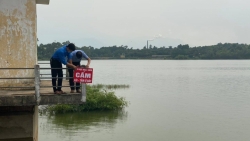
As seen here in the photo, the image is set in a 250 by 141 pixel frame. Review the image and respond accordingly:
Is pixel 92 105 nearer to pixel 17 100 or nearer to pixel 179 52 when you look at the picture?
pixel 17 100

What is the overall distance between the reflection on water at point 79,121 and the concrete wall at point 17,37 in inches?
375

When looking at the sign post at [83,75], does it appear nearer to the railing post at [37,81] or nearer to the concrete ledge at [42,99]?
the concrete ledge at [42,99]

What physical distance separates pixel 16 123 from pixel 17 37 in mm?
1942

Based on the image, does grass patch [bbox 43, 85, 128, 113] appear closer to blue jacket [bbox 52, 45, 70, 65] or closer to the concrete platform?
blue jacket [bbox 52, 45, 70, 65]

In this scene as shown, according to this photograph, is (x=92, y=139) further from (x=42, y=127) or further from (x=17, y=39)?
(x=17, y=39)

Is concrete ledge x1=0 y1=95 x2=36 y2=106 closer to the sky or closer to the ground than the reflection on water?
closer to the sky

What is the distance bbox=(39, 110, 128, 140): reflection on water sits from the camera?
17156mm

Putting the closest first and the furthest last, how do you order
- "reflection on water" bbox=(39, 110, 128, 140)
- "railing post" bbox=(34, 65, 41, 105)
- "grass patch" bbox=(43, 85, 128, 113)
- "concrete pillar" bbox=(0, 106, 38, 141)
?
1. "railing post" bbox=(34, 65, 41, 105)
2. "concrete pillar" bbox=(0, 106, 38, 141)
3. "reflection on water" bbox=(39, 110, 128, 140)
4. "grass patch" bbox=(43, 85, 128, 113)

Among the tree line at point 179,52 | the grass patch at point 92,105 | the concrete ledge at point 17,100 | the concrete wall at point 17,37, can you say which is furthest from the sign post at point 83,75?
the tree line at point 179,52

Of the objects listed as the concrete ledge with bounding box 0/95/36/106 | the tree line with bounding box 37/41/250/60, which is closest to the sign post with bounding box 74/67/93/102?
the concrete ledge with bounding box 0/95/36/106

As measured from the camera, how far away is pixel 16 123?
7.11 meters

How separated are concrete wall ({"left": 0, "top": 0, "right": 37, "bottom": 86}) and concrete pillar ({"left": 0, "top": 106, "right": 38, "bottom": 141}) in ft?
2.02

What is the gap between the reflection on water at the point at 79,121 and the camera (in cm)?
1716

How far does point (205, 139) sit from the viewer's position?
16.0m
